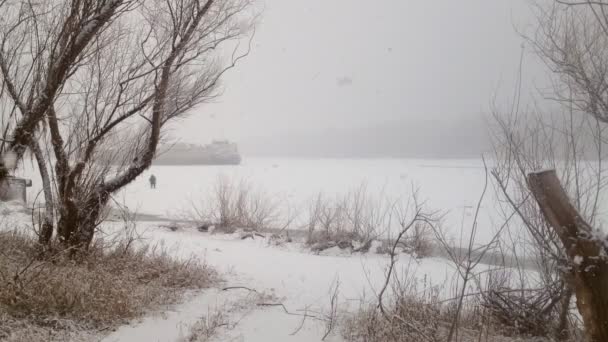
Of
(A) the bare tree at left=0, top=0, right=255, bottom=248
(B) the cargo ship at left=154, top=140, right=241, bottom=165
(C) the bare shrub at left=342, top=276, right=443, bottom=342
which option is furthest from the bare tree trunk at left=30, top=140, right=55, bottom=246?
(B) the cargo ship at left=154, top=140, right=241, bottom=165

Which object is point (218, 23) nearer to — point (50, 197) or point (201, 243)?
point (50, 197)

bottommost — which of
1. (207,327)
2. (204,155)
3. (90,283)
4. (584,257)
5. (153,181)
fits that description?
(207,327)

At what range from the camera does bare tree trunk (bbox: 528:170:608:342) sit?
7.47 ft

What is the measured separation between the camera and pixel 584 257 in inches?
91.0

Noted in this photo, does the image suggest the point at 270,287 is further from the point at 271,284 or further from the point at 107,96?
the point at 107,96

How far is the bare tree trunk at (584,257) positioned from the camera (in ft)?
7.47

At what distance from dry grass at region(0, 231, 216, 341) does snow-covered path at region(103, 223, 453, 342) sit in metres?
0.30

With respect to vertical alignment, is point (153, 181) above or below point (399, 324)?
above

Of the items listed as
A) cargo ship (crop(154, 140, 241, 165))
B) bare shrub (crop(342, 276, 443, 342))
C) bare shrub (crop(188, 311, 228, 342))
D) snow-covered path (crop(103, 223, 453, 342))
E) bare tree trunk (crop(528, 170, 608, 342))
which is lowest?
snow-covered path (crop(103, 223, 453, 342))

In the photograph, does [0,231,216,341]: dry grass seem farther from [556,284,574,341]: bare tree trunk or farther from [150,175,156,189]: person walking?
[150,175,156,189]: person walking

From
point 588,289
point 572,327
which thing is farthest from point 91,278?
point 572,327

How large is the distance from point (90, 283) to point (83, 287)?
22 centimetres

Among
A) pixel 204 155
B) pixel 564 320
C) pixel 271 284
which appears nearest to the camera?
pixel 564 320

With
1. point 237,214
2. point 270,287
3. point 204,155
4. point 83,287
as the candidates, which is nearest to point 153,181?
point 237,214
